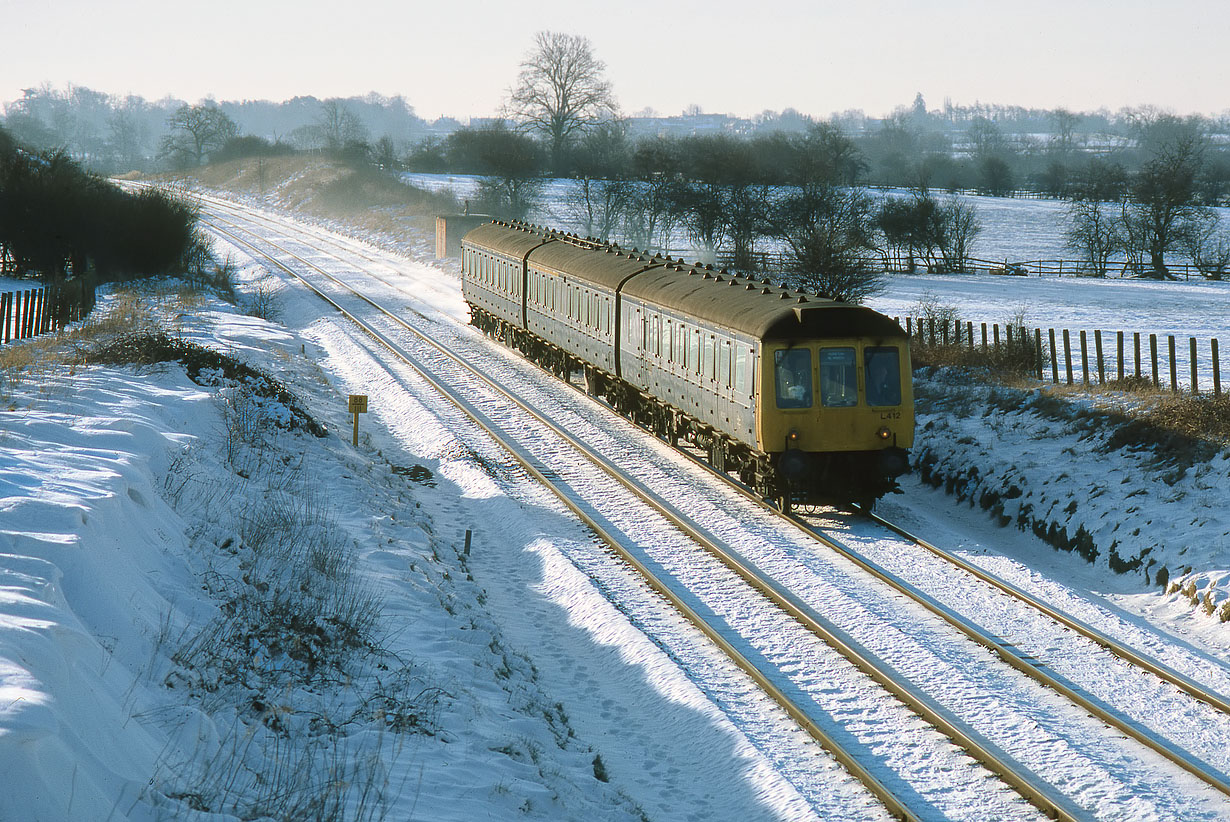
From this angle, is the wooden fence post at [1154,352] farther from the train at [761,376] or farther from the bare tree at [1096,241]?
the bare tree at [1096,241]

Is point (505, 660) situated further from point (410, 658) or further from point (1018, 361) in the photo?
point (1018, 361)

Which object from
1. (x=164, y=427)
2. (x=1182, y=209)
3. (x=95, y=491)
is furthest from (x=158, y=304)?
(x=1182, y=209)

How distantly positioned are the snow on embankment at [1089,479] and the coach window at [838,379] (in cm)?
318

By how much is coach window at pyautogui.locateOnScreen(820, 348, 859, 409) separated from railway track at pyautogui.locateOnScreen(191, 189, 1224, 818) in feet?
6.68

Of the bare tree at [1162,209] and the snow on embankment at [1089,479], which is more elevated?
the bare tree at [1162,209]

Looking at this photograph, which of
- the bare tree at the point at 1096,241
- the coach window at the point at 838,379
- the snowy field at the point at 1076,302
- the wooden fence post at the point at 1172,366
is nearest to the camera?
the coach window at the point at 838,379

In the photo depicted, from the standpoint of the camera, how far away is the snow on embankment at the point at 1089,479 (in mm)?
13352

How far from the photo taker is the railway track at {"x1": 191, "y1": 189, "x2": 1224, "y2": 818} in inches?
321

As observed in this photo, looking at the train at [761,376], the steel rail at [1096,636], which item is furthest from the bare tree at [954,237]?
the steel rail at [1096,636]

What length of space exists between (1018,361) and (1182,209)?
1678 inches

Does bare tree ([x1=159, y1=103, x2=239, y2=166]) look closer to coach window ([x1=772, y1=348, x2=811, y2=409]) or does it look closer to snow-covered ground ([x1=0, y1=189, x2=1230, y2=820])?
snow-covered ground ([x1=0, y1=189, x2=1230, y2=820])

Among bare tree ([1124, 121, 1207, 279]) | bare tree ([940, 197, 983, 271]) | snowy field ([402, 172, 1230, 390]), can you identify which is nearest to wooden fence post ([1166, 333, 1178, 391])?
snowy field ([402, 172, 1230, 390])

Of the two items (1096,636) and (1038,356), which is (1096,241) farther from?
(1096,636)

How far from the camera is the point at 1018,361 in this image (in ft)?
73.0
